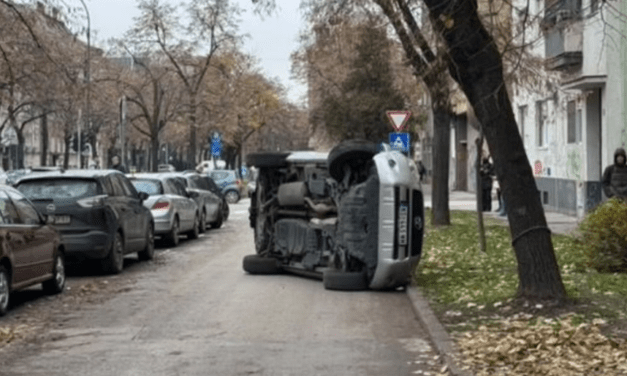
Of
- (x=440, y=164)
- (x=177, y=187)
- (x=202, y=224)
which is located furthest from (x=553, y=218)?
(x=177, y=187)

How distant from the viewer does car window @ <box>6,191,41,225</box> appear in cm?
1423

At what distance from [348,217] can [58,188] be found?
5.13 metres

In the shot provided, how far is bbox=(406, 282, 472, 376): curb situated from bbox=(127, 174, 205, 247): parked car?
32.0ft

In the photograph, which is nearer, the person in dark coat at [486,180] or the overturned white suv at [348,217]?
the overturned white suv at [348,217]

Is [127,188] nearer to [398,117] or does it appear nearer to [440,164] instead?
[440,164]

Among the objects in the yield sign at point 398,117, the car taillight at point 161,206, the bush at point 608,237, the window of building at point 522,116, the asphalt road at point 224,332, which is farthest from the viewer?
the window of building at point 522,116

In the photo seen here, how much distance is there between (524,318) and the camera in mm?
11430

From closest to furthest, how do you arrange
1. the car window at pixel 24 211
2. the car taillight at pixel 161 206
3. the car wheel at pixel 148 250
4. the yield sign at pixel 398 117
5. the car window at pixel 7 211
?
the car window at pixel 7 211, the car window at pixel 24 211, the car wheel at pixel 148 250, the car taillight at pixel 161 206, the yield sign at pixel 398 117

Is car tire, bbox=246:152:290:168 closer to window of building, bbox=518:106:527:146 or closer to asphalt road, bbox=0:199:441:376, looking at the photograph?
asphalt road, bbox=0:199:441:376

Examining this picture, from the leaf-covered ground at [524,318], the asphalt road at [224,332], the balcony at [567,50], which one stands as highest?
the balcony at [567,50]

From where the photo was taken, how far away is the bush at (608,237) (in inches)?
600

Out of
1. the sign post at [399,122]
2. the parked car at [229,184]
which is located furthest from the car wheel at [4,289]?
the parked car at [229,184]

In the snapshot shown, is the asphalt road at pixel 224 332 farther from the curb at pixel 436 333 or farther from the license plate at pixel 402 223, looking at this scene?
the license plate at pixel 402 223

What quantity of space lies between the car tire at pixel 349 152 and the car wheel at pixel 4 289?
4.64 m
